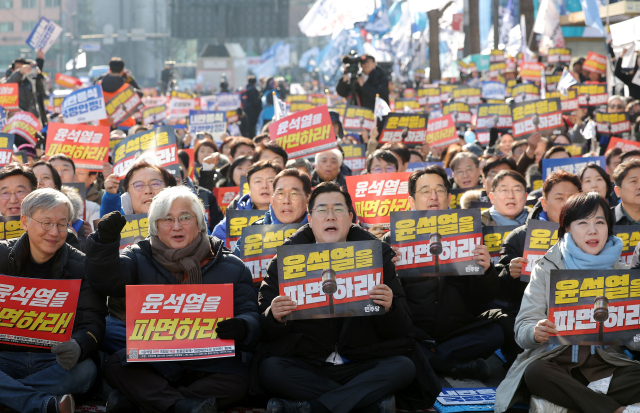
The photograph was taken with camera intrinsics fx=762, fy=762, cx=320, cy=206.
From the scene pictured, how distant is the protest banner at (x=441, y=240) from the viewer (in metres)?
4.61

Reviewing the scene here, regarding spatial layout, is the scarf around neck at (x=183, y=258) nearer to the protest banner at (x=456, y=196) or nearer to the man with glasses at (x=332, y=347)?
the man with glasses at (x=332, y=347)

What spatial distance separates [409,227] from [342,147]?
14.9 ft

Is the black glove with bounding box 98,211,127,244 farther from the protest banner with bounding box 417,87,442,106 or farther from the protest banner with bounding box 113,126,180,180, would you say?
the protest banner with bounding box 417,87,442,106

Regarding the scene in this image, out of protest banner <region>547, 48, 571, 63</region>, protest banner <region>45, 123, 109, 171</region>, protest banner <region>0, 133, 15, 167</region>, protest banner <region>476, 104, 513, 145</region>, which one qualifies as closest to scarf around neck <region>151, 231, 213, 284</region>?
protest banner <region>45, 123, 109, 171</region>

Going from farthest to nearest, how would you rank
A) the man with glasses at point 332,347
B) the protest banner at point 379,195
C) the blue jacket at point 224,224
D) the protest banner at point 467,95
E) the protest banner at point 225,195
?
the protest banner at point 467,95 → the protest banner at point 225,195 → the protest banner at point 379,195 → the blue jacket at point 224,224 → the man with glasses at point 332,347

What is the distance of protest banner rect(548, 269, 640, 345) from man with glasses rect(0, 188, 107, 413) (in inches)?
92.1

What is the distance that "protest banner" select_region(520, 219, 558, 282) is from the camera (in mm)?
4578

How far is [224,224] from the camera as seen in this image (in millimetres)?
5785

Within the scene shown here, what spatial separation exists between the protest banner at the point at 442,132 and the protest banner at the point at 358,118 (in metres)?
0.83

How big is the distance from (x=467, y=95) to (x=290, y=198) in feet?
41.3

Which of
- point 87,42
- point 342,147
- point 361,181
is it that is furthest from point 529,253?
point 87,42

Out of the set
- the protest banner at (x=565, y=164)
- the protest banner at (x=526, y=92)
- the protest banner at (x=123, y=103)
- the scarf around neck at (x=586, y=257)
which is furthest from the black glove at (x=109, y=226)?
the protest banner at (x=526, y=92)

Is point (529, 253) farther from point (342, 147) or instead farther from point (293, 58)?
point (293, 58)

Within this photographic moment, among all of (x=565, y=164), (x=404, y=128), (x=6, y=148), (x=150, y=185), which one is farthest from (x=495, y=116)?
(x=150, y=185)
